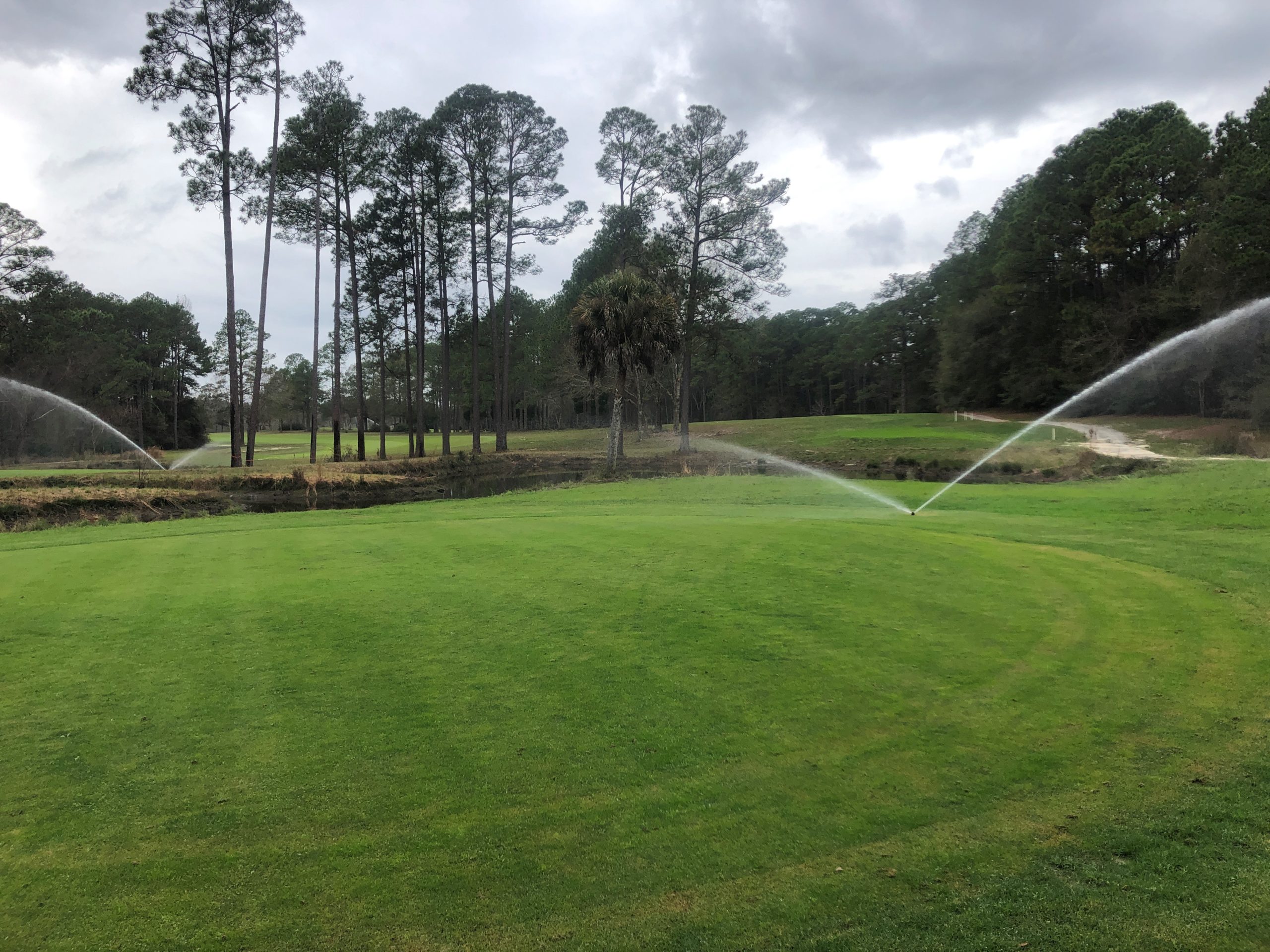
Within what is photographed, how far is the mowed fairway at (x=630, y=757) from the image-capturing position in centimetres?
297

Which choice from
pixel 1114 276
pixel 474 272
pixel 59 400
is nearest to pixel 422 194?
pixel 474 272

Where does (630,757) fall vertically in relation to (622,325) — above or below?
below

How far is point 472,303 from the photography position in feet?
139

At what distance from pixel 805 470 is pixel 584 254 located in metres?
29.5

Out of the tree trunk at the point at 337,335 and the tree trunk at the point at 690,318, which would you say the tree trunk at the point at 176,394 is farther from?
the tree trunk at the point at 690,318

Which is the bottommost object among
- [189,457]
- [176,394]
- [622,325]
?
[189,457]

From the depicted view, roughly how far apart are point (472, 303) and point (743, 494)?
89.1 feet

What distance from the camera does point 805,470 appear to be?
34.4 metres

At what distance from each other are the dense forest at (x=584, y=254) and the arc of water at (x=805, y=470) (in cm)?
502

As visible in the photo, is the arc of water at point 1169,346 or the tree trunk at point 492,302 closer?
the arc of water at point 1169,346

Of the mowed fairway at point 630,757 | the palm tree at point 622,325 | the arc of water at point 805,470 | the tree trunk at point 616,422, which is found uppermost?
the palm tree at point 622,325

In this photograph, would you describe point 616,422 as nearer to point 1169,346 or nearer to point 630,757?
point 1169,346

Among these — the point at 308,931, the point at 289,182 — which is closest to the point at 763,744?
the point at 308,931

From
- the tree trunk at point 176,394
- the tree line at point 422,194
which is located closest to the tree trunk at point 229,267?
the tree line at point 422,194
